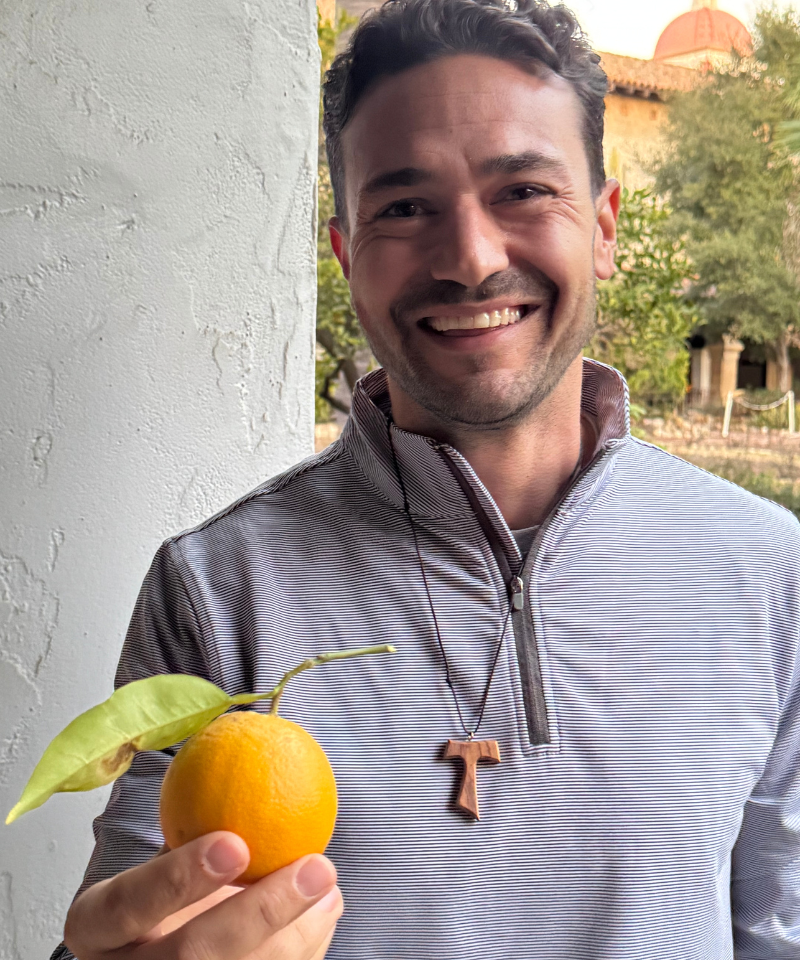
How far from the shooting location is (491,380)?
1.03m

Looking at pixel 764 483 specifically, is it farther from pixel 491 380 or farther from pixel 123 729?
pixel 123 729

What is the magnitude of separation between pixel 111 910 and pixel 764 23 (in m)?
9.93

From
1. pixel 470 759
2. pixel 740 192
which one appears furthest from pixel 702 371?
pixel 470 759

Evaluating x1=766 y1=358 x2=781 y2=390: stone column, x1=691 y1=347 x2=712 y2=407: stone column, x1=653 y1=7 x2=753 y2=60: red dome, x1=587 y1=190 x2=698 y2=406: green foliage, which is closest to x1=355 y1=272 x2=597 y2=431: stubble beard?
x1=587 y1=190 x2=698 y2=406: green foliage

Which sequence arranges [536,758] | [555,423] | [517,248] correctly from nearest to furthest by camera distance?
1. [536,758]
2. [517,248]
3. [555,423]

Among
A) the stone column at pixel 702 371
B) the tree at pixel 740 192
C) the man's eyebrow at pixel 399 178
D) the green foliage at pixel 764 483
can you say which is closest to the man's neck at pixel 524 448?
the man's eyebrow at pixel 399 178

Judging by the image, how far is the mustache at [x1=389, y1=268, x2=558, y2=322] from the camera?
1012 millimetres

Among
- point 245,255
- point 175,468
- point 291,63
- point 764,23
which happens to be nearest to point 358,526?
point 175,468

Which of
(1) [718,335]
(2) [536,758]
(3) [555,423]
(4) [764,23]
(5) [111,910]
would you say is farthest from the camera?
(1) [718,335]

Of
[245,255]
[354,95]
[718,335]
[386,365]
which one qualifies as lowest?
[718,335]

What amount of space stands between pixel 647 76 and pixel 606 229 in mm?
10237

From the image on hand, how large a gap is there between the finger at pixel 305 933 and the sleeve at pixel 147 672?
11.3 inches

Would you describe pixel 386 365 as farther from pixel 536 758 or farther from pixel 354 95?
pixel 536 758

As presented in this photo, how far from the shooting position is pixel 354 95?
3.60ft
